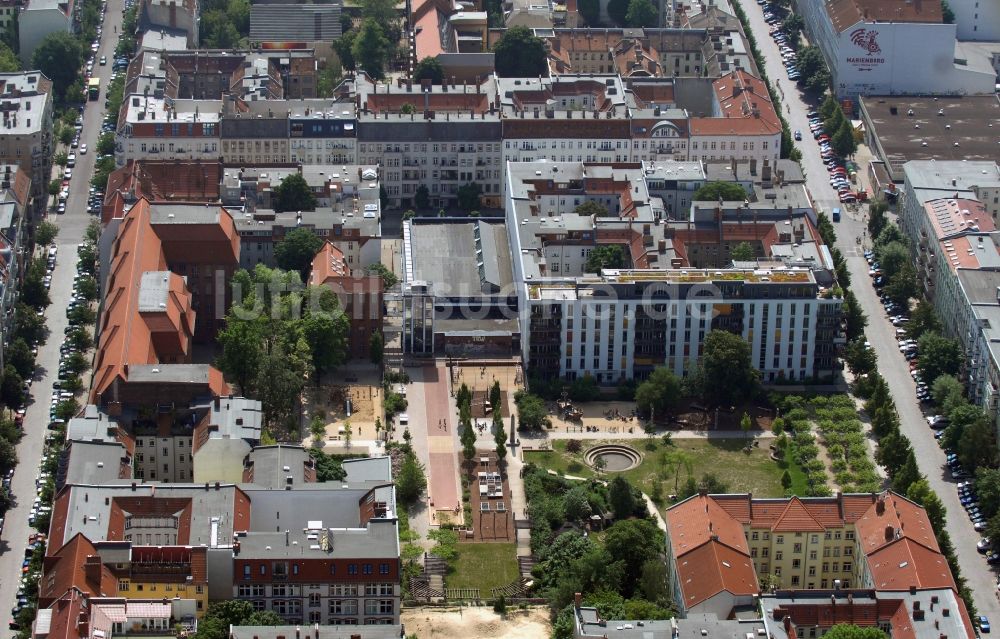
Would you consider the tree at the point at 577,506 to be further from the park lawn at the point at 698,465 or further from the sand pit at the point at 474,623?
the sand pit at the point at 474,623

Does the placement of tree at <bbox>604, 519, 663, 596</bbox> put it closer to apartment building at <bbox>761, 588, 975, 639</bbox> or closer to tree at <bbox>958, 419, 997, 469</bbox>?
apartment building at <bbox>761, 588, 975, 639</bbox>

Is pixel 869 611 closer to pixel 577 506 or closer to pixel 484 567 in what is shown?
pixel 577 506

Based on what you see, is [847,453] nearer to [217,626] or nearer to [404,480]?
[404,480]

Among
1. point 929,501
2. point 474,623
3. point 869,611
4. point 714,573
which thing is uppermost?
point 929,501

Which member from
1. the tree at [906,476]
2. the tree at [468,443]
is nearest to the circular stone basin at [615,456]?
the tree at [468,443]

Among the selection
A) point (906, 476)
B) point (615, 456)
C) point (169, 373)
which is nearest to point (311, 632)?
point (169, 373)

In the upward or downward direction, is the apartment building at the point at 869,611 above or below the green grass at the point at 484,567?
below
